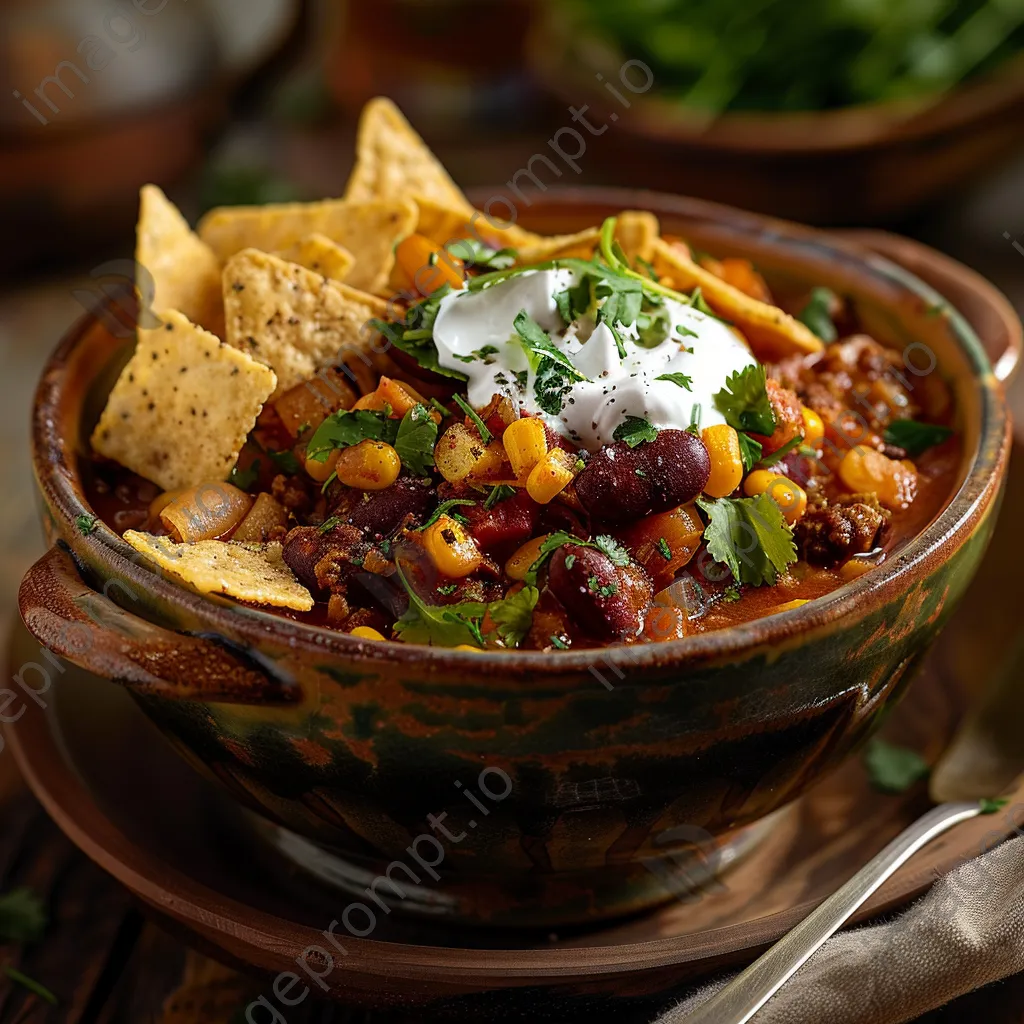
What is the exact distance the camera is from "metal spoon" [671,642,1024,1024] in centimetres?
223

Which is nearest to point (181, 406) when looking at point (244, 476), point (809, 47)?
point (244, 476)

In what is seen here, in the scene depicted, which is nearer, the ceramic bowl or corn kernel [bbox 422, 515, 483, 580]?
the ceramic bowl

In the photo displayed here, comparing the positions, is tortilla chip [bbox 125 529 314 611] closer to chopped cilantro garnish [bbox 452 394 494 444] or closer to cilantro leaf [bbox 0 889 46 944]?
chopped cilantro garnish [bbox 452 394 494 444]

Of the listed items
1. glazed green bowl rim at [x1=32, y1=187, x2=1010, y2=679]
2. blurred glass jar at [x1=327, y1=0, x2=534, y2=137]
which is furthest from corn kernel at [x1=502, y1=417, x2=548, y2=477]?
blurred glass jar at [x1=327, y1=0, x2=534, y2=137]

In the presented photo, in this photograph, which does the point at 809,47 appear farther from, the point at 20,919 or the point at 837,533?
the point at 20,919

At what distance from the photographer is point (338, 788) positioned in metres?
2.33

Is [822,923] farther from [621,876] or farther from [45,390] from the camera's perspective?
[45,390]

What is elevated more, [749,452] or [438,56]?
[749,452]

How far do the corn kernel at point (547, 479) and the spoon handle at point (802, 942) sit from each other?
2.93 ft

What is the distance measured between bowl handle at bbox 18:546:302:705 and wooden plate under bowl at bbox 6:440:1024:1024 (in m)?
0.49

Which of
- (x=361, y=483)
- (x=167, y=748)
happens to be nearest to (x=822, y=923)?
(x=361, y=483)

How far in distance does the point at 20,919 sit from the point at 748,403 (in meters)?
1.86

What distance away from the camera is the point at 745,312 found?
117 inches

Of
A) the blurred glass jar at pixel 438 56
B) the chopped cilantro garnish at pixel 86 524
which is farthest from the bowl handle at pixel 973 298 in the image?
the blurred glass jar at pixel 438 56
